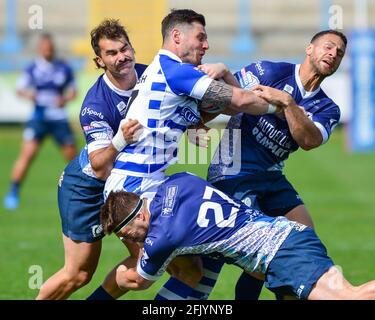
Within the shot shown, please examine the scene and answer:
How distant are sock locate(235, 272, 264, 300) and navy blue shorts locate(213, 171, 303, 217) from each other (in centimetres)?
58

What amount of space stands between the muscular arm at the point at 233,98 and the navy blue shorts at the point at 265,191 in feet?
3.17

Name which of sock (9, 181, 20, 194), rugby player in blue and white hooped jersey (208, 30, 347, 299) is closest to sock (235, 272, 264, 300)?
rugby player in blue and white hooped jersey (208, 30, 347, 299)

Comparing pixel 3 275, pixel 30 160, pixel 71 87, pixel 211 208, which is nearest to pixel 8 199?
pixel 30 160

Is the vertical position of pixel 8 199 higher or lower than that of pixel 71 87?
lower

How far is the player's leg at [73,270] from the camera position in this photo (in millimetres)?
7719

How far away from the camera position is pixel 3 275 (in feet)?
31.6

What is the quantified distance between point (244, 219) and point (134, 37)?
67.0 ft

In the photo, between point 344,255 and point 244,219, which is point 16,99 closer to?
point 344,255

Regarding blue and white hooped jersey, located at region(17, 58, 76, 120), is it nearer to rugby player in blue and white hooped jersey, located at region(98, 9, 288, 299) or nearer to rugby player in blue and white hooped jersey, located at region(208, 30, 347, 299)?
rugby player in blue and white hooped jersey, located at region(208, 30, 347, 299)

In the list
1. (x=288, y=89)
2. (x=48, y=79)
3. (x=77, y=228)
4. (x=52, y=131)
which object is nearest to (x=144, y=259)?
(x=77, y=228)

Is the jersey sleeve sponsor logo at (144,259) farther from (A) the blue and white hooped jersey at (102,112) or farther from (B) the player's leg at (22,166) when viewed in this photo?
(B) the player's leg at (22,166)

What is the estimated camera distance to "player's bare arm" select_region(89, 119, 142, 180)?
6770mm

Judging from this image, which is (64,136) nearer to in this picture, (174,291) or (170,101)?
(174,291)

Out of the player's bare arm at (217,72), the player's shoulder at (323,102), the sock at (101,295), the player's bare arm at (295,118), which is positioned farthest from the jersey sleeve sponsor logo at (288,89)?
the sock at (101,295)
